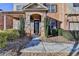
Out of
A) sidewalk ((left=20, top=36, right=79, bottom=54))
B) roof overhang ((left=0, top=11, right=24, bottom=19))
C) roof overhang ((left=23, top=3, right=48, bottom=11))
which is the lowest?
sidewalk ((left=20, top=36, right=79, bottom=54))

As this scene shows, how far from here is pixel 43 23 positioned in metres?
1.66

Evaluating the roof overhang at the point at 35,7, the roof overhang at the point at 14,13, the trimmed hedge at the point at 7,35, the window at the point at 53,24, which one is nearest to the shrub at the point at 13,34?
the trimmed hedge at the point at 7,35

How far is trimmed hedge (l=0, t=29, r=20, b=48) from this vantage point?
1620mm

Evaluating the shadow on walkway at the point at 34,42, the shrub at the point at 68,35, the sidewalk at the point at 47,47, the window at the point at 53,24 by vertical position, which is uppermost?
the window at the point at 53,24

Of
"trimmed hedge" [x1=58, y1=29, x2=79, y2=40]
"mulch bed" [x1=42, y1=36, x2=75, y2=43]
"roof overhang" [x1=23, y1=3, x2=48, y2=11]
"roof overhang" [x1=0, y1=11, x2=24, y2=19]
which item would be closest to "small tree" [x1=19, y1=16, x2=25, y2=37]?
"roof overhang" [x1=0, y1=11, x2=24, y2=19]

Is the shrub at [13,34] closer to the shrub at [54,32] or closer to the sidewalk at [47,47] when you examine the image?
the sidewalk at [47,47]

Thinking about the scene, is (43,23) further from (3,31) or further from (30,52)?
(3,31)

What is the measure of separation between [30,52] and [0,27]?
22.8 inches

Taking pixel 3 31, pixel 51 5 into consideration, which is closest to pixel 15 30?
pixel 3 31

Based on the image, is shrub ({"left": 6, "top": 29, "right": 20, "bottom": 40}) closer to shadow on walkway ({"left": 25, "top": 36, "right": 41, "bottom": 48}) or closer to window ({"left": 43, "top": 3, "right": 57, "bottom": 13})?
shadow on walkway ({"left": 25, "top": 36, "right": 41, "bottom": 48})

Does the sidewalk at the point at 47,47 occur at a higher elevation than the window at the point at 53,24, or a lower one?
lower

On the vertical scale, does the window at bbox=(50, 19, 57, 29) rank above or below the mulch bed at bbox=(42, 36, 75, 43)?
above

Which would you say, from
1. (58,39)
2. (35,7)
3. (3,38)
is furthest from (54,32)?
(3,38)

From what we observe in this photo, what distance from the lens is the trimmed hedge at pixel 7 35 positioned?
162cm
